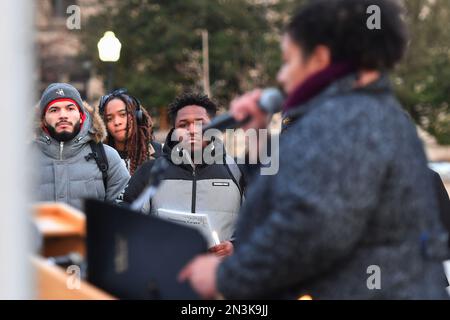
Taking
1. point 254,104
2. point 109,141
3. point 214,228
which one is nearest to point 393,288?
point 254,104

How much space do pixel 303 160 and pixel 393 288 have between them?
1.26 ft

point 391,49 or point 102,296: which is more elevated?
point 391,49

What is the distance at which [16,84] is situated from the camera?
1.75 meters

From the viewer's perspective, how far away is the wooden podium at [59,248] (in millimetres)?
2082

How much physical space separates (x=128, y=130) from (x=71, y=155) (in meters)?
1.24

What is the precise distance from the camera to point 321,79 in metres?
2.09

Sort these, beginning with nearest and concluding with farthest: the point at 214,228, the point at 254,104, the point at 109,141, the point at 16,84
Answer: the point at 16,84 < the point at 254,104 < the point at 214,228 < the point at 109,141

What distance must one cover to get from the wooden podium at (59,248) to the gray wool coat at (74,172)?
2.31 m

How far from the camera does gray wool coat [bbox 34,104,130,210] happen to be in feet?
15.9

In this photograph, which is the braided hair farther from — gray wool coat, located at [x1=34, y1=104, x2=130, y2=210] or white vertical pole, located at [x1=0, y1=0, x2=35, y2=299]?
white vertical pole, located at [x1=0, y1=0, x2=35, y2=299]

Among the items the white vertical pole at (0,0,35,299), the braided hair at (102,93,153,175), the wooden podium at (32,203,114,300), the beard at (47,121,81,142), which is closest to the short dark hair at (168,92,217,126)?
the beard at (47,121,81,142)

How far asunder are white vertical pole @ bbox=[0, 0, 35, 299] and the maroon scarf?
0.67 meters
